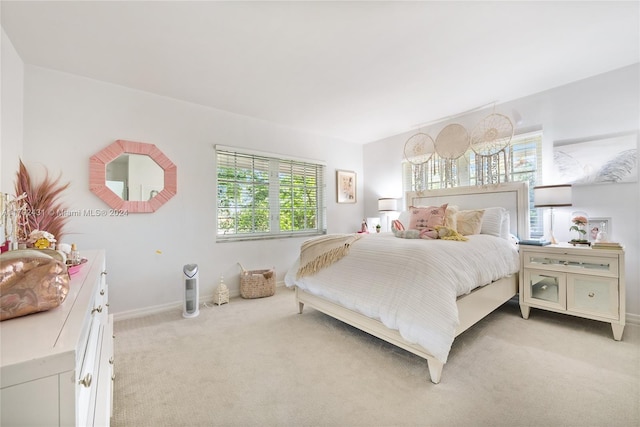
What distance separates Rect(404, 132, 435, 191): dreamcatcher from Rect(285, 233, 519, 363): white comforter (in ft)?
5.57

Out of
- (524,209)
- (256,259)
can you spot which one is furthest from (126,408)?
(524,209)

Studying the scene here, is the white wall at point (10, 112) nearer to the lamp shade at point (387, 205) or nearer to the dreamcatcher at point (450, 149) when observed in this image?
the lamp shade at point (387, 205)

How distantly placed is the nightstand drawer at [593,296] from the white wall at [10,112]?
459cm

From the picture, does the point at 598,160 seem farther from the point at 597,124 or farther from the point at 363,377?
the point at 363,377

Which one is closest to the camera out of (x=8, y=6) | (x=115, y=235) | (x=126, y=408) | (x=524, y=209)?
(x=126, y=408)

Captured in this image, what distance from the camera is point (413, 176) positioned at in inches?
165

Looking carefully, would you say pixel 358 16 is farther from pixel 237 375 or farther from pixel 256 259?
pixel 256 259

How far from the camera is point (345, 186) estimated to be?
473 centimetres

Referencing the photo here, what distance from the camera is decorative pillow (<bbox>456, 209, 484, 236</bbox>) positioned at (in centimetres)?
289

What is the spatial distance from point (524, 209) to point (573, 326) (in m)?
1.23

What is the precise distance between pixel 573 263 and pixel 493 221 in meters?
0.74

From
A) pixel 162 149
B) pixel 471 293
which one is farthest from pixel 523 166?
pixel 162 149

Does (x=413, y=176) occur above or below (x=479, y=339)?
above

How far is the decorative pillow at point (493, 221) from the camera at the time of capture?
2.87 meters
